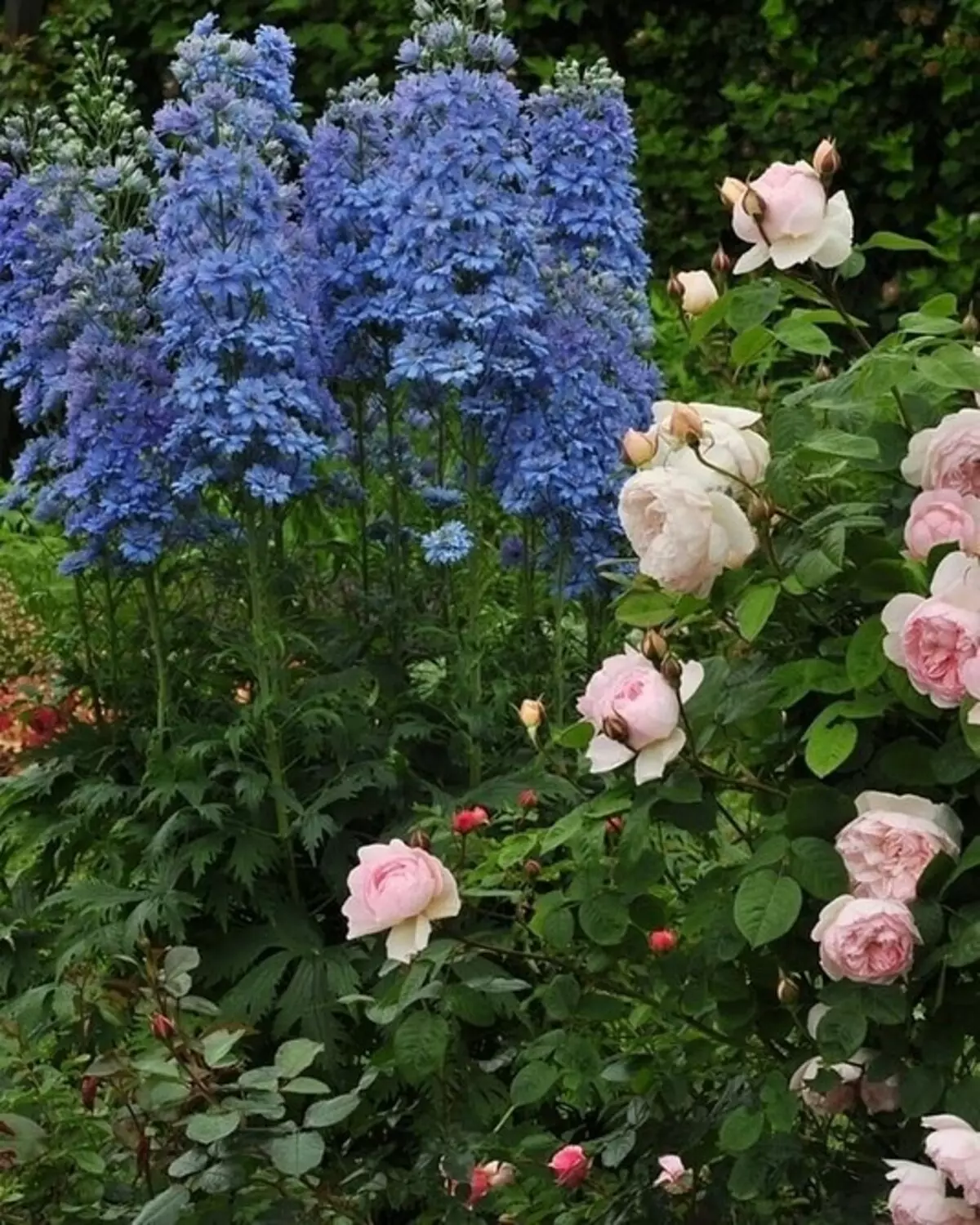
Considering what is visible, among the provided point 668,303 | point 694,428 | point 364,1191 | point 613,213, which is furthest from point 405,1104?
point 668,303

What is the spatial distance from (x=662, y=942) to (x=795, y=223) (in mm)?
759

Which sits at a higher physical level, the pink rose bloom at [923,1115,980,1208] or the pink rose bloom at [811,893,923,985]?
the pink rose bloom at [811,893,923,985]

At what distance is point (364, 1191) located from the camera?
2.42 metres

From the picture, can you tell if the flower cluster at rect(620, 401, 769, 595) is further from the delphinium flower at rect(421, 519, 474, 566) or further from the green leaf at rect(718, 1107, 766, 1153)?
the delphinium flower at rect(421, 519, 474, 566)

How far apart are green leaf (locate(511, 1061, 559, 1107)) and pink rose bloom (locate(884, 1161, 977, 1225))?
1.50ft

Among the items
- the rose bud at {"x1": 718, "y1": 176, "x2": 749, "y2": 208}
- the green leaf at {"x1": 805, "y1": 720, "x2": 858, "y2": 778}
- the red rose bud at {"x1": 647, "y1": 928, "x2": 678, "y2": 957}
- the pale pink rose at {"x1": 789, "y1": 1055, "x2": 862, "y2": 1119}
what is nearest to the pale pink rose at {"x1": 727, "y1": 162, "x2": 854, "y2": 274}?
the rose bud at {"x1": 718, "y1": 176, "x2": 749, "y2": 208}

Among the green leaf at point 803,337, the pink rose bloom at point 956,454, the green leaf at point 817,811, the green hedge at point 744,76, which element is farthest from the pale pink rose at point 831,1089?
the green hedge at point 744,76

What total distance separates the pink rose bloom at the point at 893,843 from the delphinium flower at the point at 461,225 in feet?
4.25

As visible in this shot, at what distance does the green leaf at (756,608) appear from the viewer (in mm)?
2002

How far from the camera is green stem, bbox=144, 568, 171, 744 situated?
3.33 meters

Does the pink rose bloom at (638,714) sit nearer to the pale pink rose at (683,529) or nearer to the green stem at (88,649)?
the pale pink rose at (683,529)

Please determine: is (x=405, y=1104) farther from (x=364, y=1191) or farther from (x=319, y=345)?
(x=319, y=345)

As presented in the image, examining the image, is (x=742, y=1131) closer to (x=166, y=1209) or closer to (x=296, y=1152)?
(x=296, y=1152)

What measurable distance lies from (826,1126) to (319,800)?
3.38 feet
